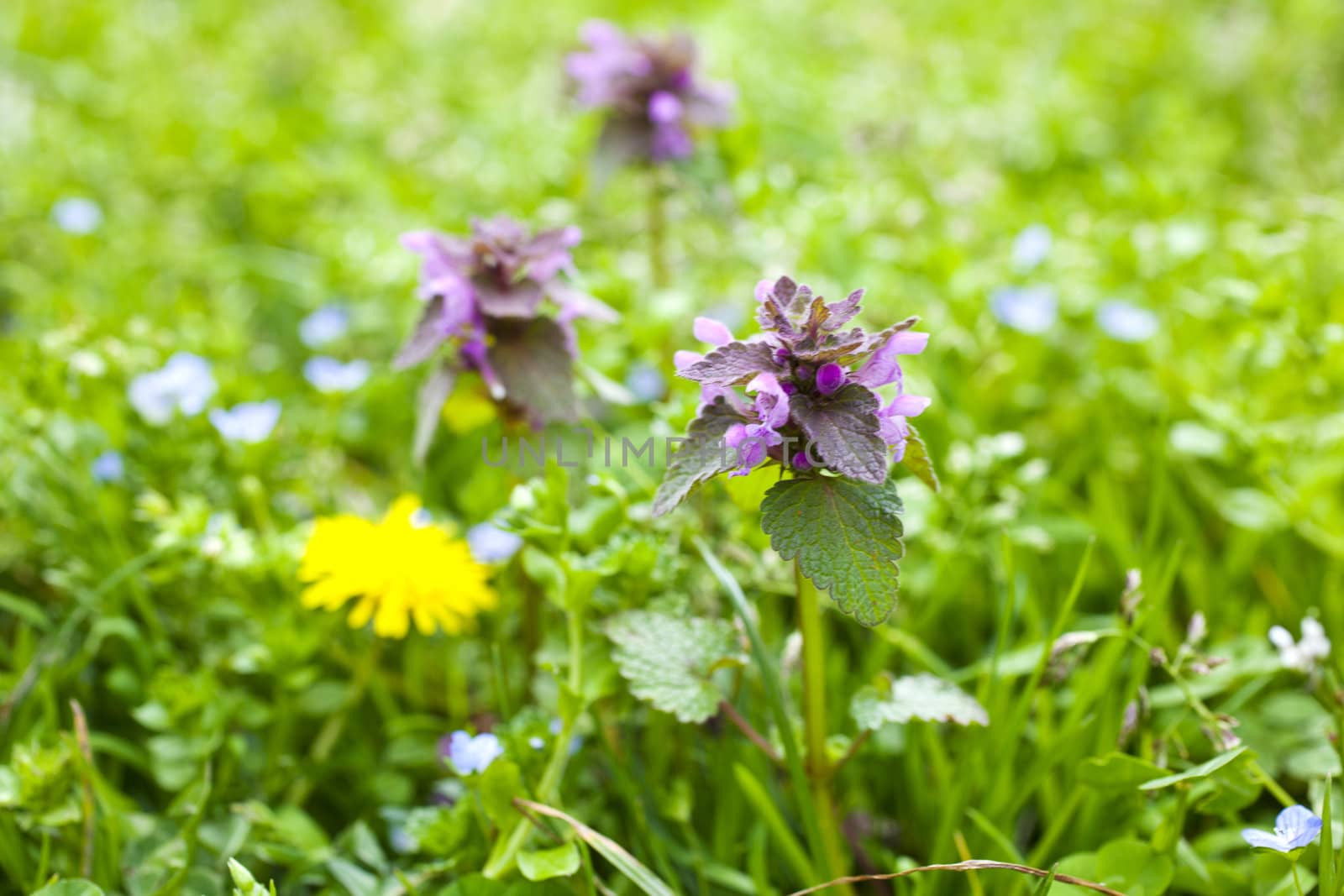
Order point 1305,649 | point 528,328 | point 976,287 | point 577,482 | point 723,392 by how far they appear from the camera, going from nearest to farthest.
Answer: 1. point 723,392
2. point 1305,649
3. point 528,328
4. point 577,482
5. point 976,287

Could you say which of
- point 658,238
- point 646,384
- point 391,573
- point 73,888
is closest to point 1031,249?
point 658,238

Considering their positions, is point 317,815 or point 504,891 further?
point 317,815

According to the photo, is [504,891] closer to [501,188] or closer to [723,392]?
[723,392]

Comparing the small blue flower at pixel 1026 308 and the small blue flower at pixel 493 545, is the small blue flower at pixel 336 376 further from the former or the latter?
the small blue flower at pixel 1026 308

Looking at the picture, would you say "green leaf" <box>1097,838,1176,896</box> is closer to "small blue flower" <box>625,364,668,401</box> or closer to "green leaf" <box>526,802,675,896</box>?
"green leaf" <box>526,802,675,896</box>

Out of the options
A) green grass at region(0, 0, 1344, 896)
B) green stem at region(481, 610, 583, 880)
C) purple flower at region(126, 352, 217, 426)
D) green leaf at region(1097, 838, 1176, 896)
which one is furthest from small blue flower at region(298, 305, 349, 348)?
green leaf at region(1097, 838, 1176, 896)

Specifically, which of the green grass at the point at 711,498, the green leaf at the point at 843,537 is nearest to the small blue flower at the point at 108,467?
→ the green grass at the point at 711,498

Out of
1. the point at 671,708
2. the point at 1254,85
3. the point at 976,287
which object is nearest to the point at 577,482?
the point at 671,708
